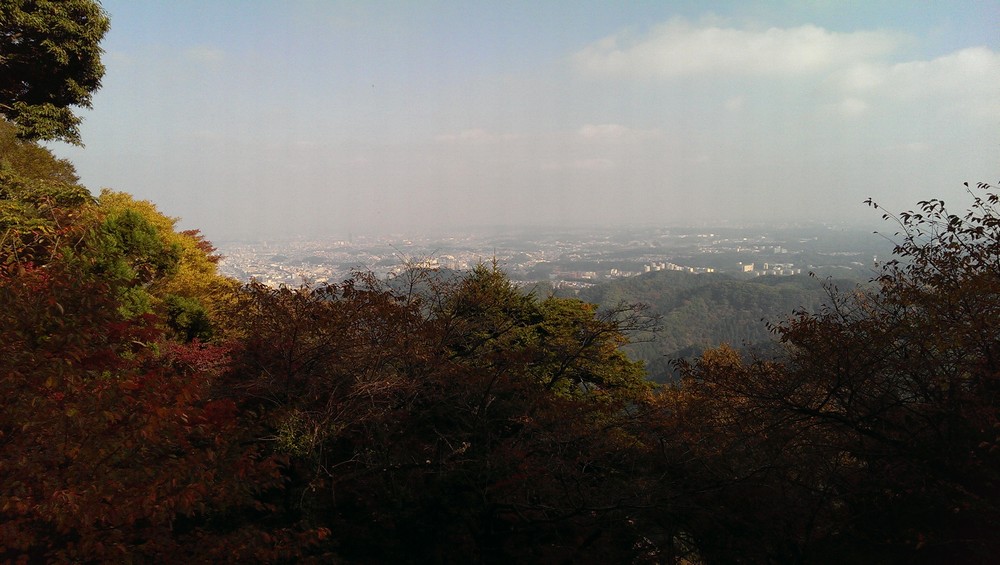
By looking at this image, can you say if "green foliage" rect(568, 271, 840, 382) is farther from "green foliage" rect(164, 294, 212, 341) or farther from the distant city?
"green foliage" rect(164, 294, 212, 341)

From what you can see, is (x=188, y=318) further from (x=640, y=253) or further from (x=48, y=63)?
(x=640, y=253)

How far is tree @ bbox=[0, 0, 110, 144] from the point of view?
1280cm

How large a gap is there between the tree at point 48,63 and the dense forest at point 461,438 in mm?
5434

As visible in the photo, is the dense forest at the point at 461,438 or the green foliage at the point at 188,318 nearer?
the dense forest at the point at 461,438

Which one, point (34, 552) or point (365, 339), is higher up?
point (365, 339)

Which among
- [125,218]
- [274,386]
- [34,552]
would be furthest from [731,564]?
[125,218]

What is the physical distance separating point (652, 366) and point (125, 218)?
6168cm

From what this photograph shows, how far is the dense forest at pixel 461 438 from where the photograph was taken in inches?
168

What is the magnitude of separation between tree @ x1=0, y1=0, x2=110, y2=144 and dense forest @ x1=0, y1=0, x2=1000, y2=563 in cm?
543

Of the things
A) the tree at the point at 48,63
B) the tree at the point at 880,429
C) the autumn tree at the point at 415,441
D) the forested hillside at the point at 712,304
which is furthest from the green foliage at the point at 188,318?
the forested hillside at the point at 712,304

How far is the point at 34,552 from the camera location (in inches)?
158

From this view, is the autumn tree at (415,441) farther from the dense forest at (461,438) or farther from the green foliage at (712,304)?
the green foliage at (712,304)

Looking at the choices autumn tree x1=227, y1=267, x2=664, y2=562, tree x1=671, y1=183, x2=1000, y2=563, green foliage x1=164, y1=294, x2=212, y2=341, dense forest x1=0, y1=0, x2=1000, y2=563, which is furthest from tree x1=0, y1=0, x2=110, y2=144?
tree x1=671, y1=183, x2=1000, y2=563

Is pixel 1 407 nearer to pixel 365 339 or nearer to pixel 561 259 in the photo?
pixel 365 339
